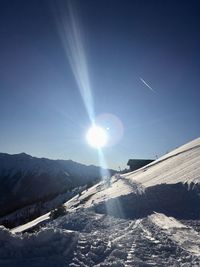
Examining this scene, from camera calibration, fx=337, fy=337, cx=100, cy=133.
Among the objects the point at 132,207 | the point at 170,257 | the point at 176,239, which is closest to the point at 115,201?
the point at 132,207

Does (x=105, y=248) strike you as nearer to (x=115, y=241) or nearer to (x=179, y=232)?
(x=115, y=241)

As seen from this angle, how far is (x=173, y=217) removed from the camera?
11.2 meters

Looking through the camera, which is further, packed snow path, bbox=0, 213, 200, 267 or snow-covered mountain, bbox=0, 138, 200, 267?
snow-covered mountain, bbox=0, 138, 200, 267

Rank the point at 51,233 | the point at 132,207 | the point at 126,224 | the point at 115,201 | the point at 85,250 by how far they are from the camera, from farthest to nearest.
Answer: the point at 115,201 < the point at 132,207 < the point at 126,224 < the point at 51,233 < the point at 85,250

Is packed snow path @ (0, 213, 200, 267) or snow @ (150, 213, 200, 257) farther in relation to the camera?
snow @ (150, 213, 200, 257)

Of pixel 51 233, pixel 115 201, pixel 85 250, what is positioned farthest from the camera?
pixel 115 201

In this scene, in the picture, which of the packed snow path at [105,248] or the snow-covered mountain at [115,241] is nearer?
the packed snow path at [105,248]

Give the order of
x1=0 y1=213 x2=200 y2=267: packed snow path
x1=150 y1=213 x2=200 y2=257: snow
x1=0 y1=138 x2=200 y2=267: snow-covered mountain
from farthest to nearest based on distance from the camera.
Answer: x1=150 y1=213 x2=200 y2=257: snow < x1=0 y1=138 x2=200 y2=267: snow-covered mountain < x1=0 y1=213 x2=200 y2=267: packed snow path

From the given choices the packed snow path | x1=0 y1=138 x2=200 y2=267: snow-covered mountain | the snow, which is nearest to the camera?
the packed snow path

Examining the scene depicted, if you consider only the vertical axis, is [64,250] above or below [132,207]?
below

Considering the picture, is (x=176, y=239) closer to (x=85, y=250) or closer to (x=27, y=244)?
(x=85, y=250)

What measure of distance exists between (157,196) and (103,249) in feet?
23.1

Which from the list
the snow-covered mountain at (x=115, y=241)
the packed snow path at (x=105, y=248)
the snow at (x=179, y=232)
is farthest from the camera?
the snow at (x=179, y=232)

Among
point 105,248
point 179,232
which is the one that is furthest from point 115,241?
point 179,232
